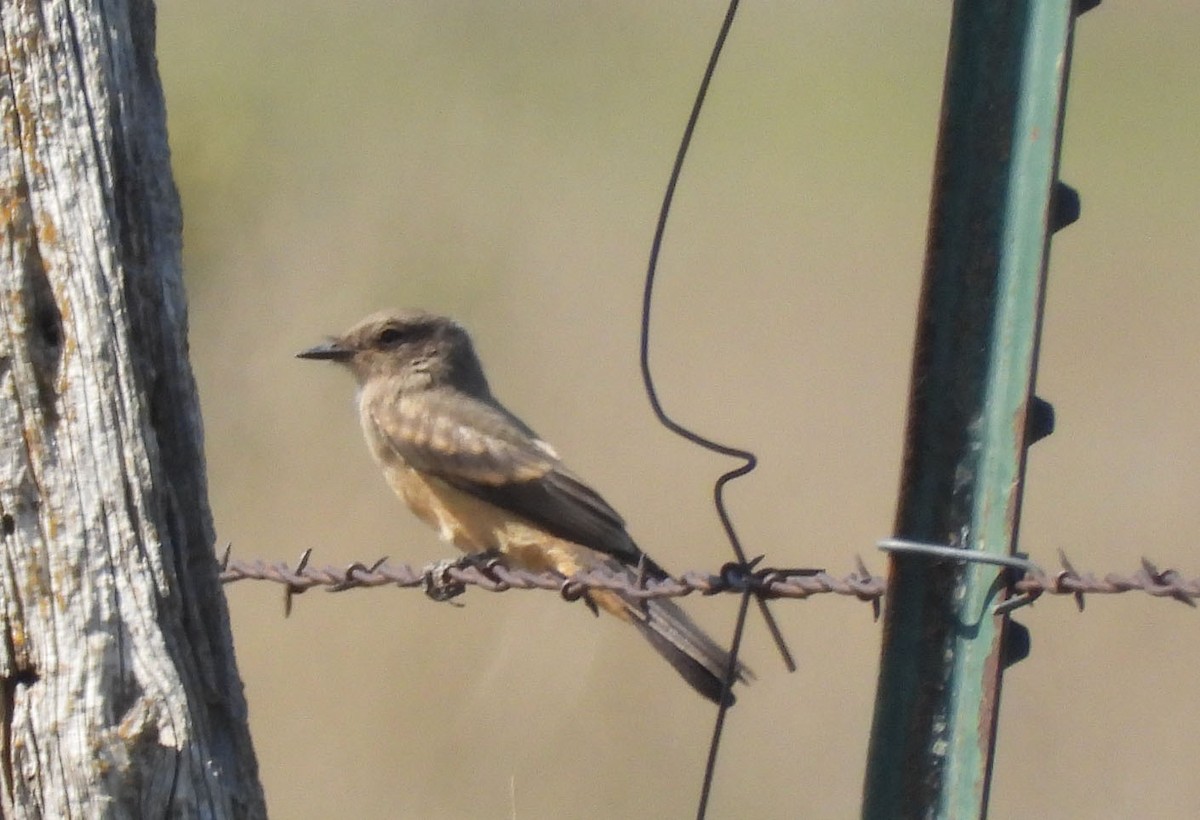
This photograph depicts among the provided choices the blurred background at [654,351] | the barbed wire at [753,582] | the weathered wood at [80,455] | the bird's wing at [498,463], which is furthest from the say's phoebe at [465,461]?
the weathered wood at [80,455]

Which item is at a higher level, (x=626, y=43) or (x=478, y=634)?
(x=626, y=43)

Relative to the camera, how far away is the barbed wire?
293 cm

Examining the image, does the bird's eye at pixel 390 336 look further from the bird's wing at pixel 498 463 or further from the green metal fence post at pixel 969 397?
the green metal fence post at pixel 969 397

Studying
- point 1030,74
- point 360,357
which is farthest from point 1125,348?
point 1030,74

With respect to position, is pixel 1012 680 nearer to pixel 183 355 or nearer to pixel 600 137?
pixel 600 137

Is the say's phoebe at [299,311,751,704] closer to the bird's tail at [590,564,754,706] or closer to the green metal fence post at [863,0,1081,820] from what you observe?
the bird's tail at [590,564,754,706]

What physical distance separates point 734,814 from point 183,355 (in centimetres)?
656

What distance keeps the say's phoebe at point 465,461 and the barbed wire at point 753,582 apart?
1.07 meters

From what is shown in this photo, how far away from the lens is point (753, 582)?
133 inches

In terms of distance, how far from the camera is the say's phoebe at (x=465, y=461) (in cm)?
586

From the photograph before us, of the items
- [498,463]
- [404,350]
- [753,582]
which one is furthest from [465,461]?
[753,582]

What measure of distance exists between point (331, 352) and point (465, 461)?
872mm

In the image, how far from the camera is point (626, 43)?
12.6 m

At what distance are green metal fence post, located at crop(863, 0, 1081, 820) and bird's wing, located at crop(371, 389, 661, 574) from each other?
287 centimetres
